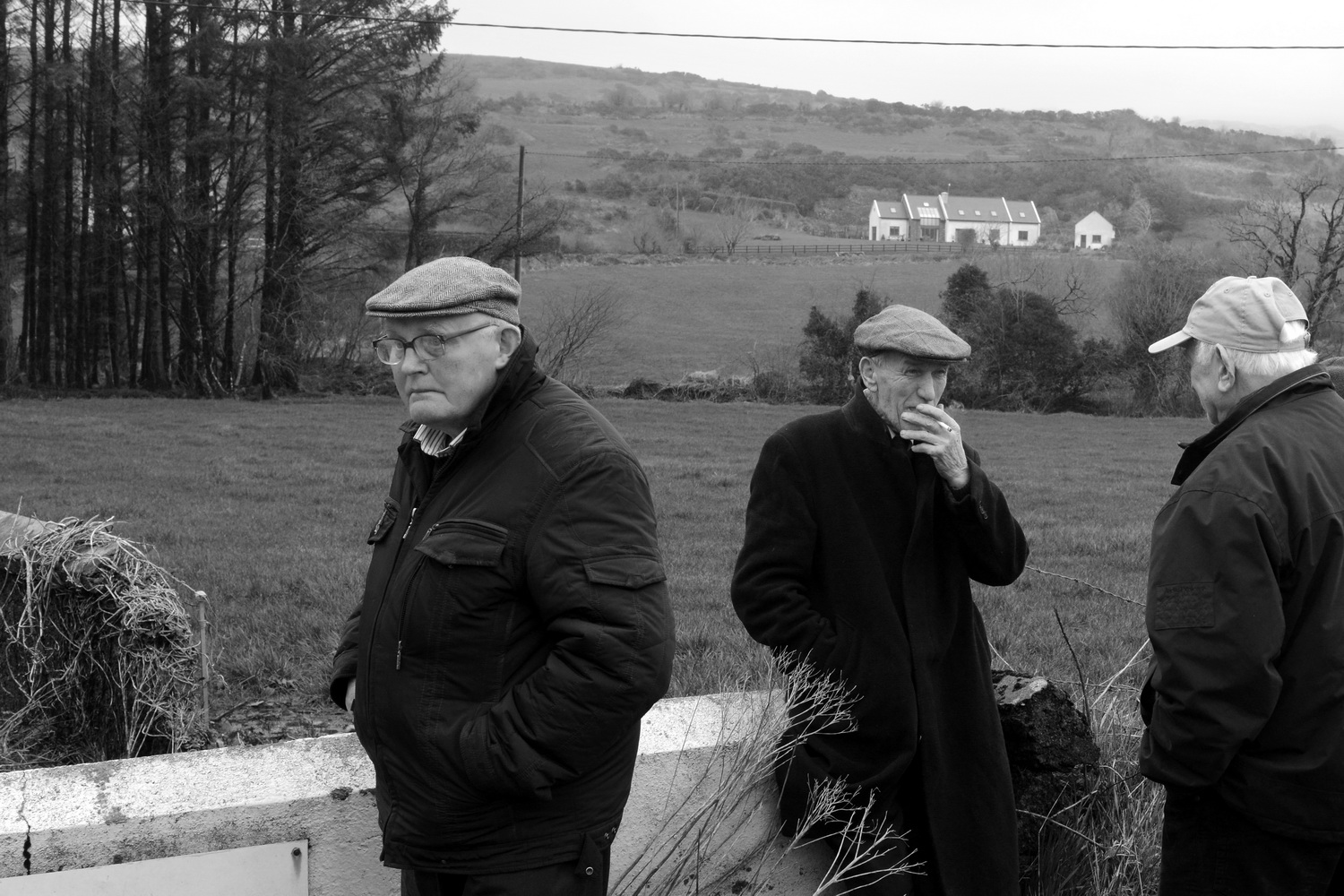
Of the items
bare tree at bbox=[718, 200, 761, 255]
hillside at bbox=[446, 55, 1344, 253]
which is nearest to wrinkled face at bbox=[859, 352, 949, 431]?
hillside at bbox=[446, 55, 1344, 253]

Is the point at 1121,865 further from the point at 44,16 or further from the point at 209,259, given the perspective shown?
the point at 44,16

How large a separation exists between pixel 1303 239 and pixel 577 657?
124 ft

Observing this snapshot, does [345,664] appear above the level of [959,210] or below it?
below

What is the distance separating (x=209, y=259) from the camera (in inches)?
1130

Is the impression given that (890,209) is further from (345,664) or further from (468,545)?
(468,545)

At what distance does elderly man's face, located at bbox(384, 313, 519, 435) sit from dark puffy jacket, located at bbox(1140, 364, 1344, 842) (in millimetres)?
1470

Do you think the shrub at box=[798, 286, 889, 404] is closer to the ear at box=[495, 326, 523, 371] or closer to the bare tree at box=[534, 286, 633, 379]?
the bare tree at box=[534, 286, 633, 379]

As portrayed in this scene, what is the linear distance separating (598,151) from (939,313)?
80.8 m

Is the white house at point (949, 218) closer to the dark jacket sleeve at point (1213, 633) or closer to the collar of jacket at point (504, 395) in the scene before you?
the dark jacket sleeve at point (1213, 633)

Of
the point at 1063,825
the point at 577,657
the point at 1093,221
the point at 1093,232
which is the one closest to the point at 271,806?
the point at 577,657

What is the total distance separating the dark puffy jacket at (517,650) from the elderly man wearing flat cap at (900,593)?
697mm

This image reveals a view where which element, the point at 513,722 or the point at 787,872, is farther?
the point at 787,872

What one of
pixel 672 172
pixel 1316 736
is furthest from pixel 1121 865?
pixel 672 172

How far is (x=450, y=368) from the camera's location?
92.7 inches
